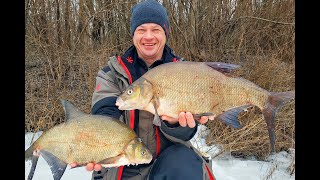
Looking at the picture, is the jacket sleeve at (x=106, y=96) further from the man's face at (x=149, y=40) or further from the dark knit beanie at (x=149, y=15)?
the dark knit beanie at (x=149, y=15)

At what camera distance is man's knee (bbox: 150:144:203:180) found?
75.7 inches

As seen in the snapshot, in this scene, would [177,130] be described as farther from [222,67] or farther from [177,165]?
[222,67]

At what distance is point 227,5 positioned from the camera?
229 inches

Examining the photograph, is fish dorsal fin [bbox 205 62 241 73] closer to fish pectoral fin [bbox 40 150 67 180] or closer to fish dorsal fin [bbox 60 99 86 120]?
fish dorsal fin [bbox 60 99 86 120]

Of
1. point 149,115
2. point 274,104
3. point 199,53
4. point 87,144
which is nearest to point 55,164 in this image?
point 87,144

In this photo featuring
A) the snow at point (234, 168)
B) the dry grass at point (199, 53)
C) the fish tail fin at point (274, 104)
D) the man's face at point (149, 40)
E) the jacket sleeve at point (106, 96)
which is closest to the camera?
the fish tail fin at point (274, 104)

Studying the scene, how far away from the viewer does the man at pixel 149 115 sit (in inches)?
76.4

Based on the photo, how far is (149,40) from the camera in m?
2.13

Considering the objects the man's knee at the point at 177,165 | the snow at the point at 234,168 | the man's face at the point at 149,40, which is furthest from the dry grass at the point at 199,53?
the man's face at the point at 149,40

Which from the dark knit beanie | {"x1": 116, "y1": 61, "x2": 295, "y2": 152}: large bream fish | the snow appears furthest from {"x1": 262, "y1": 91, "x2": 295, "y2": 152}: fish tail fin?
the snow

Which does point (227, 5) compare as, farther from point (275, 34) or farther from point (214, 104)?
point (214, 104)

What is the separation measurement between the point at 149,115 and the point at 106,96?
0.91 feet

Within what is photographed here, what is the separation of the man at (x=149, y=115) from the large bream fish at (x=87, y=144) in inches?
7.8
